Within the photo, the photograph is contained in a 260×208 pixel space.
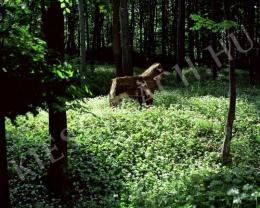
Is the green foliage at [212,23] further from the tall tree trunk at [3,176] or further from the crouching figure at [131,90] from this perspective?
the crouching figure at [131,90]

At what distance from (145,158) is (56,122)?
366cm

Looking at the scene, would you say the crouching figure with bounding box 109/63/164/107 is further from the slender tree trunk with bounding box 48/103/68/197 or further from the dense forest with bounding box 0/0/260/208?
the slender tree trunk with bounding box 48/103/68/197

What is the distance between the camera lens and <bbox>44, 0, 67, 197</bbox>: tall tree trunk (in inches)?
344

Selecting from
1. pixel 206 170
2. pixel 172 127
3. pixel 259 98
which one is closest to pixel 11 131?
pixel 172 127

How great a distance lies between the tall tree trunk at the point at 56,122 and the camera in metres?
8.75

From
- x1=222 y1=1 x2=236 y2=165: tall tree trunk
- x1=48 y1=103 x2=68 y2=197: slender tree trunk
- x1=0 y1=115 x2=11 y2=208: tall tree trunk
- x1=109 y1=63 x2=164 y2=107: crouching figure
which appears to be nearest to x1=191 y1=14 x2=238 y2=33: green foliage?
x1=222 y1=1 x2=236 y2=165: tall tree trunk

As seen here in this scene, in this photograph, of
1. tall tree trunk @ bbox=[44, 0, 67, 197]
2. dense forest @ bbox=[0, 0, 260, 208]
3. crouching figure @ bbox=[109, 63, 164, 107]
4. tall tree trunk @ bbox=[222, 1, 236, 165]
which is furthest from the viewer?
crouching figure @ bbox=[109, 63, 164, 107]

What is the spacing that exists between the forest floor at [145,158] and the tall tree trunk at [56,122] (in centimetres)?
38

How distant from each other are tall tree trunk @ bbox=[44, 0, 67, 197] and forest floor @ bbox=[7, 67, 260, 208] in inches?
15.1

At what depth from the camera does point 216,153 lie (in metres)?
12.1

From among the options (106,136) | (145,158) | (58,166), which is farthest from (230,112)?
(58,166)

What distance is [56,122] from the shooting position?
30.7 ft

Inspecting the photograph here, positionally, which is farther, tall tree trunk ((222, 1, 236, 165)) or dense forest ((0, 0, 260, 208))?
tall tree trunk ((222, 1, 236, 165))

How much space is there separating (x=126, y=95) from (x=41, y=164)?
310 inches
